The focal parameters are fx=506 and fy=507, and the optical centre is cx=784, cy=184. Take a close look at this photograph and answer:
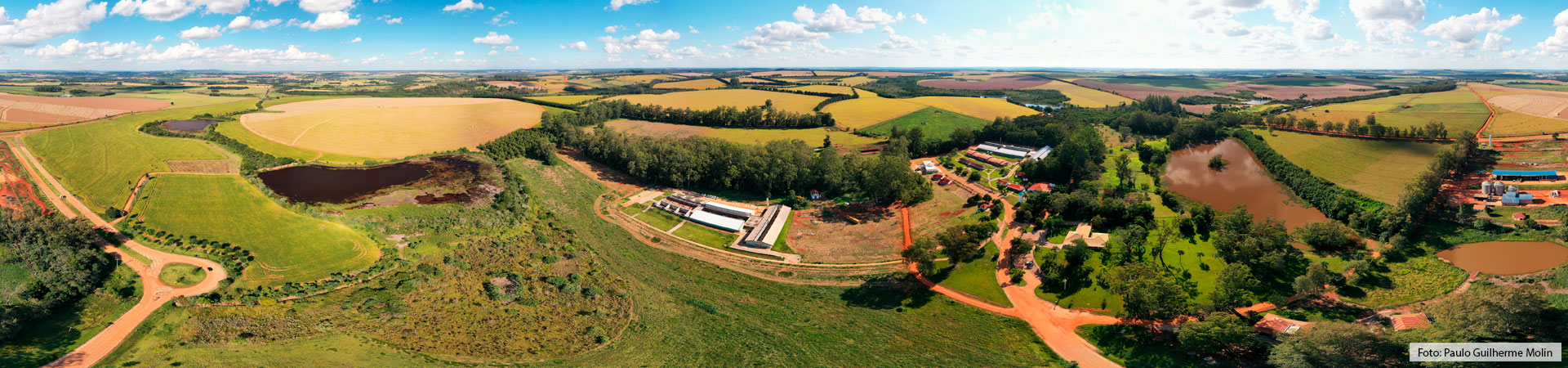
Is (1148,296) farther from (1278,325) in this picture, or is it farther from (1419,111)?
(1419,111)

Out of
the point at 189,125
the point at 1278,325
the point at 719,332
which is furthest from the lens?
Result: the point at 189,125

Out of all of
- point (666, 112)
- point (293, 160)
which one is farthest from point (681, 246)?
point (666, 112)

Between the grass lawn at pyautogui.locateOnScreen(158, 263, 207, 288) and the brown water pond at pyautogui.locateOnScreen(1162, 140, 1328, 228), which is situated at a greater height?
the brown water pond at pyautogui.locateOnScreen(1162, 140, 1328, 228)

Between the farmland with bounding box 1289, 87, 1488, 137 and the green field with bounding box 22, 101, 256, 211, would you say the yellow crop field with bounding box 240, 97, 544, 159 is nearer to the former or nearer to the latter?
the green field with bounding box 22, 101, 256, 211

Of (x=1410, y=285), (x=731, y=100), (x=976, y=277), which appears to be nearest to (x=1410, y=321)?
(x=1410, y=285)

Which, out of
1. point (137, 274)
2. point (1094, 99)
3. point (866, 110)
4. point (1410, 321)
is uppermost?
point (1094, 99)

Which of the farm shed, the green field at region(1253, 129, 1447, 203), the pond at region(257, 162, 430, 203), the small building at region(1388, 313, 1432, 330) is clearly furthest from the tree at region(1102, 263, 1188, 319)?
the pond at region(257, 162, 430, 203)

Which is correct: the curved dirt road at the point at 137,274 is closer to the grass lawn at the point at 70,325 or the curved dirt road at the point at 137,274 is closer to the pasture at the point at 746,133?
the grass lawn at the point at 70,325
